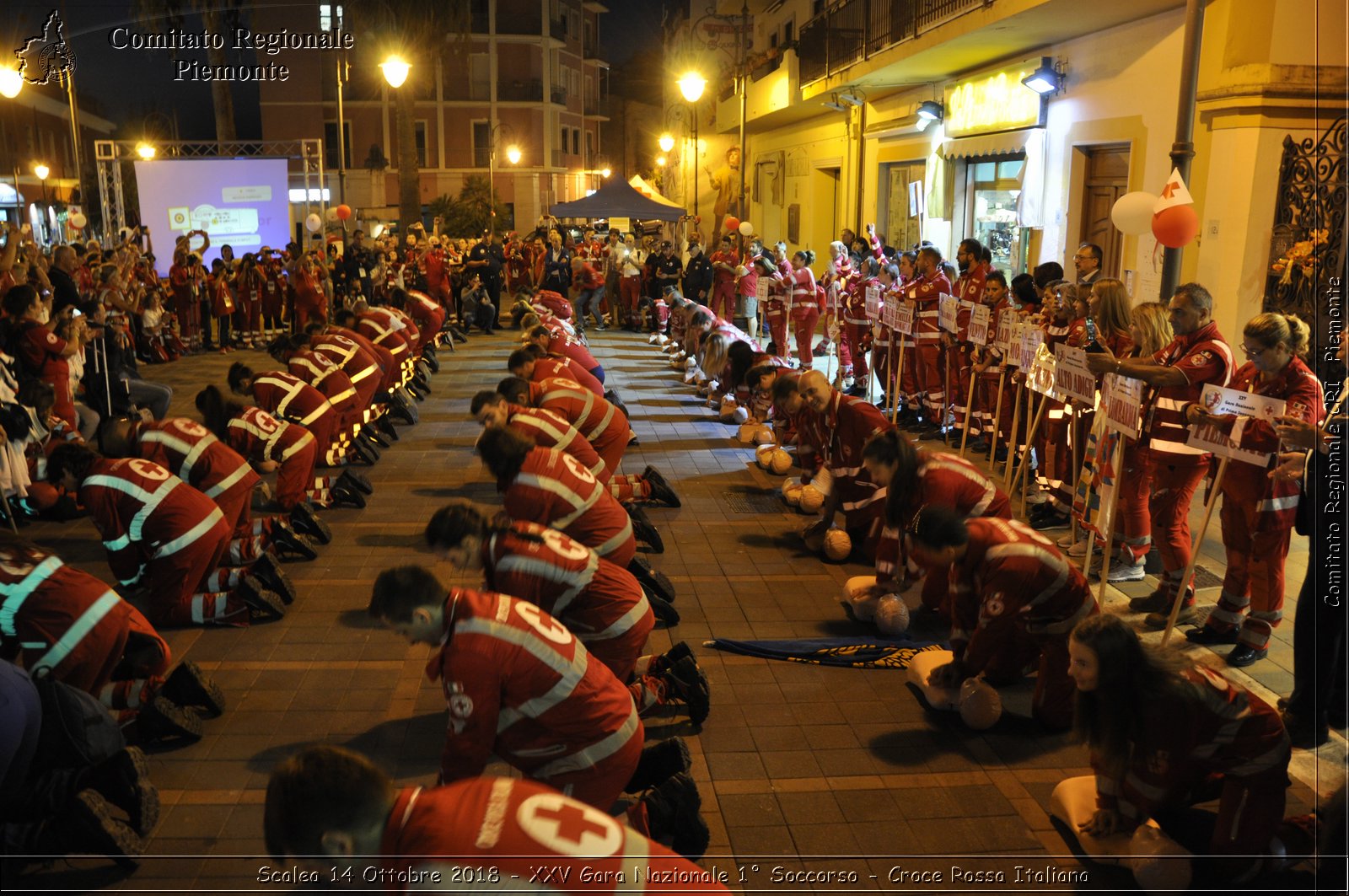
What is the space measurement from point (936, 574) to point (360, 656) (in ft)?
12.1

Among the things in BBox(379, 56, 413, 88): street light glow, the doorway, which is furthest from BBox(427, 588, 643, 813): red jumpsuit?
BBox(379, 56, 413, 88): street light glow

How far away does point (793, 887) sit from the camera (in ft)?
14.1

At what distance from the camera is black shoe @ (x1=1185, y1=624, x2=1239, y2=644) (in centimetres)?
653

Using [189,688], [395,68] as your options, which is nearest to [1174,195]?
[189,688]

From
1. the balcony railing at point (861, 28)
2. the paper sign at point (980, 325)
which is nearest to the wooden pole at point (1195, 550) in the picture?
the paper sign at point (980, 325)

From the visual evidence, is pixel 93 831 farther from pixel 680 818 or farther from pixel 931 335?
pixel 931 335

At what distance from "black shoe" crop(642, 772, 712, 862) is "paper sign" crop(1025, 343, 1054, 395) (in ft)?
17.4

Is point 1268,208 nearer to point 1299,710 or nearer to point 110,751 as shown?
point 1299,710

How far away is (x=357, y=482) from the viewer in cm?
1000

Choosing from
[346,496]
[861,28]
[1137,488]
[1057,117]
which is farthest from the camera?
[861,28]

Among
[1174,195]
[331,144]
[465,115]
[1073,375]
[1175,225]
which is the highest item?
[465,115]

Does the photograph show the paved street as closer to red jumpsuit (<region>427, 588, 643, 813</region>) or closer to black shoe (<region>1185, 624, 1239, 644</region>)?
black shoe (<region>1185, 624, 1239, 644</region>)

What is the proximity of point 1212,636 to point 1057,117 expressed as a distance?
1037 centimetres

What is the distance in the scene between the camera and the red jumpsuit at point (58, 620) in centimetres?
491
